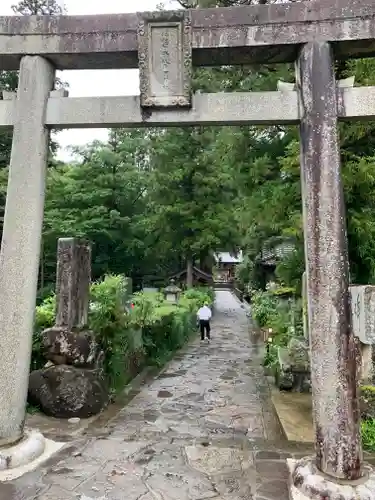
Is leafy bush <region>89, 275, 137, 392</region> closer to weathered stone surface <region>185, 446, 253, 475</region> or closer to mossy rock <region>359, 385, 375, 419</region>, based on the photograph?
weathered stone surface <region>185, 446, 253, 475</region>

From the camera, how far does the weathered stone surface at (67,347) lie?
6844 mm

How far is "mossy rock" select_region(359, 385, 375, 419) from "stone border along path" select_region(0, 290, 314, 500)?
1229 mm

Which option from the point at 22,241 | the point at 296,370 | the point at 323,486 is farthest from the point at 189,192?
the point at 323,486

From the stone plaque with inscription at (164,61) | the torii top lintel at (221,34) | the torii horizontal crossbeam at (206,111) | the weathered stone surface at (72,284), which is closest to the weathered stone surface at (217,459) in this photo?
the weathered stone surface at (72,284)

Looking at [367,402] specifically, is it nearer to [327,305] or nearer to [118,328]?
[327,305]

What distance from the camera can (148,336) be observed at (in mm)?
11562

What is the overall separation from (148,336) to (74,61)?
8.06 m

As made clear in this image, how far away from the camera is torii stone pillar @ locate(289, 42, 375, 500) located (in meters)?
3.91

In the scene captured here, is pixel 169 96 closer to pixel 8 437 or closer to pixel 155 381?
pixel 8 437

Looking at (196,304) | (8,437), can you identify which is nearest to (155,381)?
(8,437)

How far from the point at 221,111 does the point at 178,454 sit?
167 inches

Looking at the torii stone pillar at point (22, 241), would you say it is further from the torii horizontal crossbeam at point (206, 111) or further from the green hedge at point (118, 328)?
→ the green hedge at point (118, 328)

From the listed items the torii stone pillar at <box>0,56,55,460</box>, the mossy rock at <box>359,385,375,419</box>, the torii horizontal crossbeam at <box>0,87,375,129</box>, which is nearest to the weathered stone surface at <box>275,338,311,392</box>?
the mossy rock at <box>359,385,375,419</box>

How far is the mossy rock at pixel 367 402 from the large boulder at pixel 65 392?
4.19 metres
